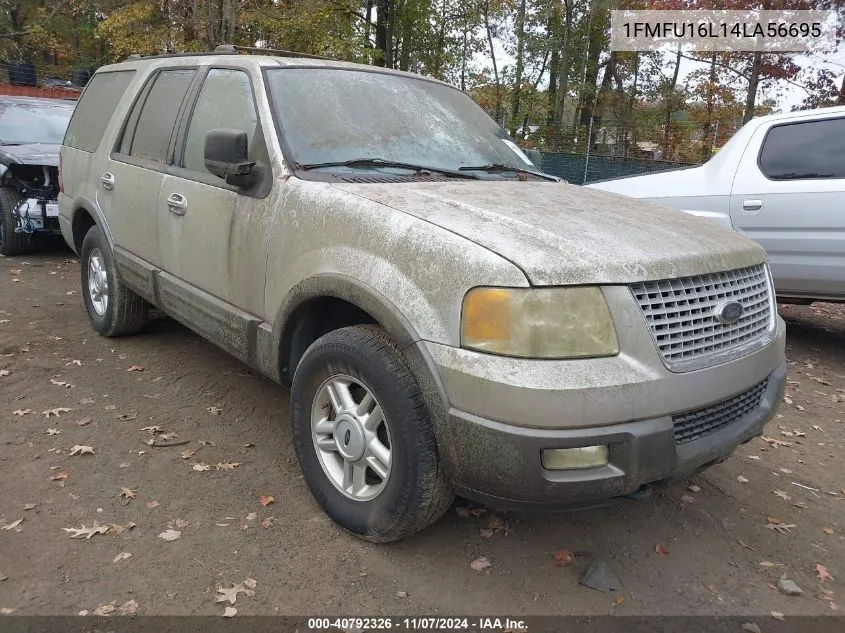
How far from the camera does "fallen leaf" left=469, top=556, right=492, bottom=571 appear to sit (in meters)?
2.70

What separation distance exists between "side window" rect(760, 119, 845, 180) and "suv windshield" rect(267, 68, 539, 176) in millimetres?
2907

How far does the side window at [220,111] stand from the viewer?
11.1 ft

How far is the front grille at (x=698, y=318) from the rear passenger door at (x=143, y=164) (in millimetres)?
2998

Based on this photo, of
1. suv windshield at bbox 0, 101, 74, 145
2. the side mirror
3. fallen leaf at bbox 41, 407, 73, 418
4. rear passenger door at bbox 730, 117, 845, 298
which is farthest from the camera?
suv windshield at bbox 0, 101, 74, 145

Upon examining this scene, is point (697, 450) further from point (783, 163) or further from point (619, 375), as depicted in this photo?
point (783, 163)

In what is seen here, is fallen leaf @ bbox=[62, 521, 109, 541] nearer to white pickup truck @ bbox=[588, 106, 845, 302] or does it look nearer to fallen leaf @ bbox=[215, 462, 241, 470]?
fallen leaf @ bbox=[215, 462, 241, 470]

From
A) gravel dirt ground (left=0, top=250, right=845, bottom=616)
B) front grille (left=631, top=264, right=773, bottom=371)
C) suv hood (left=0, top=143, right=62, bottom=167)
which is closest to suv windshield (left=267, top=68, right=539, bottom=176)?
front grille (left=631, top=264, right=773, bottom=371)

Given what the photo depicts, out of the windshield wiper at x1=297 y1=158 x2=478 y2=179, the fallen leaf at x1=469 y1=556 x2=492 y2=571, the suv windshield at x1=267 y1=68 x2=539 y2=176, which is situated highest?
the suv windshield at x1=267 y1=68 x2=539 y2=176

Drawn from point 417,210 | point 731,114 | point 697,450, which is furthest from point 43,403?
point 731,114

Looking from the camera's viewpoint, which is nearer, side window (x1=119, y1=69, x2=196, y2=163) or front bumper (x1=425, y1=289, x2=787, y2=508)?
front bumper (x1=425, y1=289, x2=787, y2=508)

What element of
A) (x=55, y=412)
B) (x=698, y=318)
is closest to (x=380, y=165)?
(x=698, y=318)

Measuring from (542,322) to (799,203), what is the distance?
4200 mm

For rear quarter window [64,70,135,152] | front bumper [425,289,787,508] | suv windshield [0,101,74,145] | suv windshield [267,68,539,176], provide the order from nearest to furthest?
front bumper [425,289,787,508] → suv windshield [267,68,539,176] → rear quarter window [64,70,135,152] → suv windshield [0,101,74,145]

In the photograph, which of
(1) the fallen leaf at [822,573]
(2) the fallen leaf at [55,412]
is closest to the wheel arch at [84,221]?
(2) the fallen leaf at [55,412]
